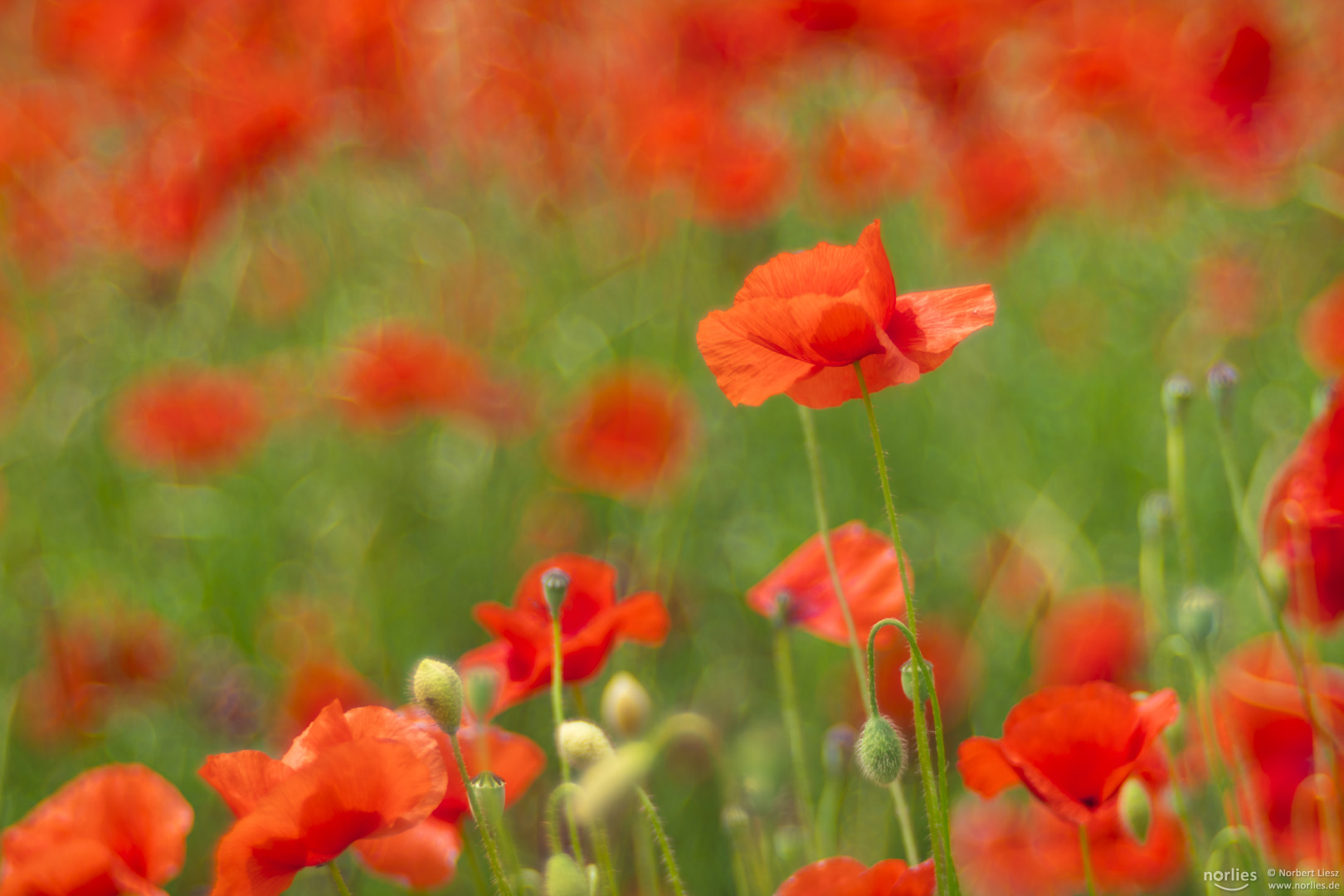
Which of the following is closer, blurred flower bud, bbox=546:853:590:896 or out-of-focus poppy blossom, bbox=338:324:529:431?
blurred flower bud, bbox=546:853:590:896

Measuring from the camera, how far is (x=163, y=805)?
0.57 meters

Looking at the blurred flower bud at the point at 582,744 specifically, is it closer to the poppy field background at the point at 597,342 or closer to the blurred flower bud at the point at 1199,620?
the blurred flower bud at the point at 1199,620

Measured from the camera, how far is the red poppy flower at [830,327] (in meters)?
0.50

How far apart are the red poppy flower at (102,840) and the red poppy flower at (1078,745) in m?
0.41

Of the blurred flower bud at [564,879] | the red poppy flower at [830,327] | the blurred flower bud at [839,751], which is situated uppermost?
the red poppy flower at [830,327]

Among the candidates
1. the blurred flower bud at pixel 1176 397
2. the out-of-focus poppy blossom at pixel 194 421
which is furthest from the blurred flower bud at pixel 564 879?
the out-of-focus poppy blossom at pixel 194 421

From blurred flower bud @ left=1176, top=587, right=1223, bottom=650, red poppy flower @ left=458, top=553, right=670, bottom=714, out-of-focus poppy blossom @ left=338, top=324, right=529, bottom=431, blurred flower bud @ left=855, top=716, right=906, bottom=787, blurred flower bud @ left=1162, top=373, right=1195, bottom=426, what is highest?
out-of-focus poppy blossom @ left=338, top=324, right=529, bottom=431

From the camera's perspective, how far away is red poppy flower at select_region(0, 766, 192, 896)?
20.2 inches

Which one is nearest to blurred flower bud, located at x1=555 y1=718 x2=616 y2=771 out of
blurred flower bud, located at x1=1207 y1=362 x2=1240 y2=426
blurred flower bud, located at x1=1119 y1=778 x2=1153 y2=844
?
blurred flower bud, located at x1=1119 y1=778 x2=1153 y2=844

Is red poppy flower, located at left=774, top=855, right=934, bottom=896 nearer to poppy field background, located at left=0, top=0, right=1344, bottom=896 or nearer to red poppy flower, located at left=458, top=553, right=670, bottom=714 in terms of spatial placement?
red poppy flower, located at left=458, top=553, right=670, bottom=714

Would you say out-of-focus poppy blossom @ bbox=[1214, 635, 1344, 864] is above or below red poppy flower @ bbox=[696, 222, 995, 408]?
below

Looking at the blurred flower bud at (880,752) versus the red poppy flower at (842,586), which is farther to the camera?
the red poppy flower at (842,586)

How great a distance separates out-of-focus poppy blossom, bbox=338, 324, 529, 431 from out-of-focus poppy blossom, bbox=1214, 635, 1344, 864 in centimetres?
113

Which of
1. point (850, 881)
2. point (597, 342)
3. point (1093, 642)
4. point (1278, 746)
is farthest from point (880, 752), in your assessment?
point (597, 342)
